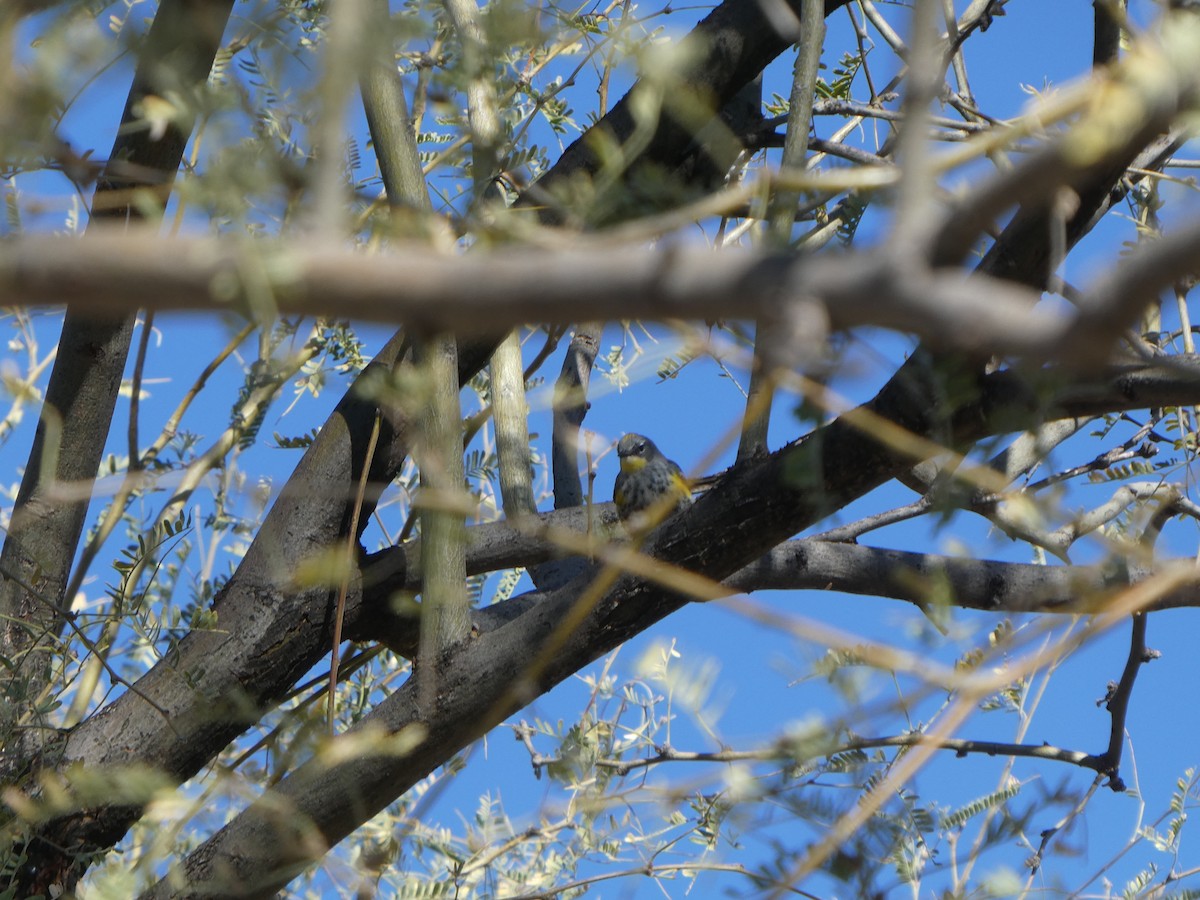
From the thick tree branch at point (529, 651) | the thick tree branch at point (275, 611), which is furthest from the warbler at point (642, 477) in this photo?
the thick tree branch at point (529, 651)

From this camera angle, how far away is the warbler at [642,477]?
144 inches

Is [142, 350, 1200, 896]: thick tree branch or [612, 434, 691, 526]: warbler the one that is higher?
[612, 434, 691, 526]: warbler

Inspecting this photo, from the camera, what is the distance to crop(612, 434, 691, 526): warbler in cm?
367

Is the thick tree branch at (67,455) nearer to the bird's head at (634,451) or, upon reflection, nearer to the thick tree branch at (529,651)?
the thick tree branch at (529,651)

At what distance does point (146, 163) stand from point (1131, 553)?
2113 mm

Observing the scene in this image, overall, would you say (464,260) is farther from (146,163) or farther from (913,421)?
(146,163)

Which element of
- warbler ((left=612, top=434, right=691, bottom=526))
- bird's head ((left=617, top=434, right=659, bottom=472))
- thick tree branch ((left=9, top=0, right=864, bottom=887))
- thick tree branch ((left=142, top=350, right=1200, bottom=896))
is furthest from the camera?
bird's head ((left=617, top=434, right=659, bottom=472))

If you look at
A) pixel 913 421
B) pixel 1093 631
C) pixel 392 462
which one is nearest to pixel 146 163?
pixel 392 462

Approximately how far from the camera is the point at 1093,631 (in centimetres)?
93

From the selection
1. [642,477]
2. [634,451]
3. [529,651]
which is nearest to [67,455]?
[529,651]

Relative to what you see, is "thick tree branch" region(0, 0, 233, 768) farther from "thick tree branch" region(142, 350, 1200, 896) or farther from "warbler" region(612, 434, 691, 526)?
"warbler" region(612, 434, 691, 526)

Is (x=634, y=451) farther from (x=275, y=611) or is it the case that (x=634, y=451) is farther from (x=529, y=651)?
(x=529, y=651)

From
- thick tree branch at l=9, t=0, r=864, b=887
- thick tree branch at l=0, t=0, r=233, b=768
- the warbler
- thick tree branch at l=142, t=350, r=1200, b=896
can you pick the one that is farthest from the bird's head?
thick tree branch at l=142, t=350, r=1200, b=896

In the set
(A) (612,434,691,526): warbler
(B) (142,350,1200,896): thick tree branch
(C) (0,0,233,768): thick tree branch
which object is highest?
(A) (612,434,691,526): warbler
